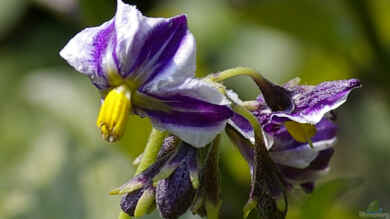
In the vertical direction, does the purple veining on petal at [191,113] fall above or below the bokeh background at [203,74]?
above

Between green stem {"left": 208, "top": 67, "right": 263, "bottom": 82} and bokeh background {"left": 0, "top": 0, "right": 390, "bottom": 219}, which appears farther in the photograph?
bokeh background {"left": 0, "top": 0, "right": 390, "bottom": 219}

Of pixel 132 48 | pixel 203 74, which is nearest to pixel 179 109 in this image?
pixel 132 48

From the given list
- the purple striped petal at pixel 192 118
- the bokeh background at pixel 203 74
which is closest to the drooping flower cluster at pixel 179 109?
the purple striped petal at pixel 192 118

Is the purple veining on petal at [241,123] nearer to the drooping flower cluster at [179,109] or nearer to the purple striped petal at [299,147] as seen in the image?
the drooping flower cluster at [179,109]

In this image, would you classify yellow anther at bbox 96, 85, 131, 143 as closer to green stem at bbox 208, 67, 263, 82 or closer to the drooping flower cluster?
the drooping flower cluster

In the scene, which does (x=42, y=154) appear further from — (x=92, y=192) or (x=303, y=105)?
(x=303, y=105)

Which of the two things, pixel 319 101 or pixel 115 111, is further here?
pixel 319 101

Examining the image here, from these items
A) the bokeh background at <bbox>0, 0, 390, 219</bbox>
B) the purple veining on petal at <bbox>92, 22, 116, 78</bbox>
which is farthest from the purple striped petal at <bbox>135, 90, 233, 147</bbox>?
the bokeh background at <bbox>0, 0, 390, 219</bbox>

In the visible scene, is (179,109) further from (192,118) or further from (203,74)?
(203,74)
